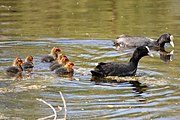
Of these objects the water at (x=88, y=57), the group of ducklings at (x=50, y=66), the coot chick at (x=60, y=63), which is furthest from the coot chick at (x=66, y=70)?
the coot chick at (x=60, y=63)

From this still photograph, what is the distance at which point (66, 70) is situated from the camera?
13180 millimetres

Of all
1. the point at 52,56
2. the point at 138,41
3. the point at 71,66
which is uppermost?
the point at 138,41

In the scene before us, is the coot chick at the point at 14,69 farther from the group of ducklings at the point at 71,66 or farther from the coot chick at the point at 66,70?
the coot chick at the point at 66,70

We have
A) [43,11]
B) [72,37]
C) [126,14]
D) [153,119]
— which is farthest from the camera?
[43,11]

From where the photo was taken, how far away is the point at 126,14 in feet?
78.8

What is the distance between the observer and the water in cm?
1019

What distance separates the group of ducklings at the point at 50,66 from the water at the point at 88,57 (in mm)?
188

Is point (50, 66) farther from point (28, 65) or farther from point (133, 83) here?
point (133, 83)

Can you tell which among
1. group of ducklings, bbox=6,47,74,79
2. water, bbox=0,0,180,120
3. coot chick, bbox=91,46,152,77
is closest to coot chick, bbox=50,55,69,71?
group of ducklings, bbox=6,47,74,79

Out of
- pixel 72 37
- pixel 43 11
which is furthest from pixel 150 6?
pixel 72 37

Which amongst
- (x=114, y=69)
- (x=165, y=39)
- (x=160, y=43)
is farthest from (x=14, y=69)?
(x=160, y=43)

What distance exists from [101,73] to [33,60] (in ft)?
7.87

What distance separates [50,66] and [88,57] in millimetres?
1512

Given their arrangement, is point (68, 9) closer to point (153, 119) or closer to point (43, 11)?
point (43, 11)
